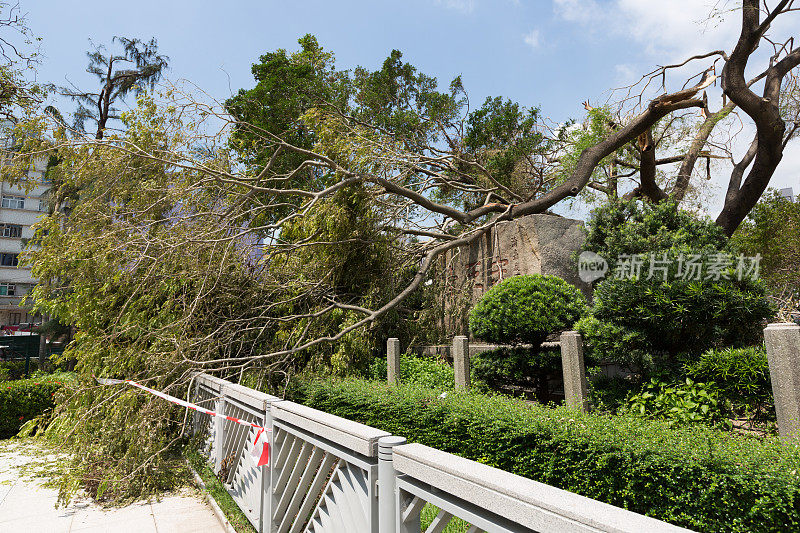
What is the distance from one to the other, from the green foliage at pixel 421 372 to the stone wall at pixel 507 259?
5.03 feet

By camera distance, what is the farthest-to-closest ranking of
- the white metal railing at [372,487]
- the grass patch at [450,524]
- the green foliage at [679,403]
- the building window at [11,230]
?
the building window at [11,230] → the green foliage at [679,403] → the grass patch at [450,524] → the white metal railing at [372,487]

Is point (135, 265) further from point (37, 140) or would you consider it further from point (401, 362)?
point (401, 362)

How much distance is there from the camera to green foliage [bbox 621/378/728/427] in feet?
12.6

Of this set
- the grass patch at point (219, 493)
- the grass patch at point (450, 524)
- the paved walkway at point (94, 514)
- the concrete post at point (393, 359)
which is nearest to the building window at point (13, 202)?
the paved walkway at point (94, 514)

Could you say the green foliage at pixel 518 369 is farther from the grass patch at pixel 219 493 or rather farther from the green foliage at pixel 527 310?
the grass patch at pixel 219 493

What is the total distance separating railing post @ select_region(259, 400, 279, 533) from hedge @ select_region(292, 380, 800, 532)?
1.54 metres

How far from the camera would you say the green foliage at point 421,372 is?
650 cm

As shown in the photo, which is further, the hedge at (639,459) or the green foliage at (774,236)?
the green foliage at (774,236)

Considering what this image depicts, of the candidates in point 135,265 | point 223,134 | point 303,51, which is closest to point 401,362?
point 135,265

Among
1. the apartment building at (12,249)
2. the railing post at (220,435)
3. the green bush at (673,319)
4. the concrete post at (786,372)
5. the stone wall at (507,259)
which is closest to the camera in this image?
the concrete post at (786,372)

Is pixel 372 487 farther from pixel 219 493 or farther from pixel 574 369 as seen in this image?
pixel 219 493

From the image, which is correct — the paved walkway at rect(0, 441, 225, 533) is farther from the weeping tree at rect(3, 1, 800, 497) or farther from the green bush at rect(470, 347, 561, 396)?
the green bush at rect(470, 347, 561, 396)

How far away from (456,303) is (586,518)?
7.63m

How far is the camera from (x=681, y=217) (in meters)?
5.56
